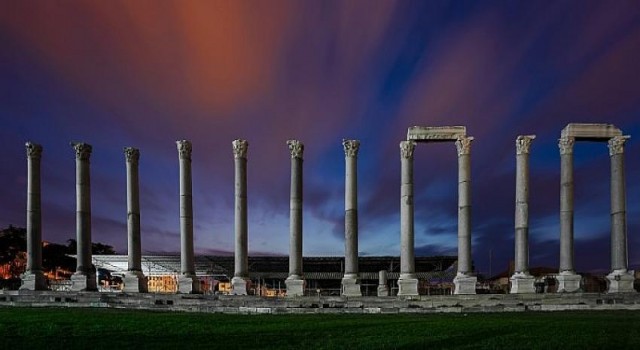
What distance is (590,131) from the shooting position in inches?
1817

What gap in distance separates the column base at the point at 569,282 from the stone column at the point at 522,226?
2180 millimetres

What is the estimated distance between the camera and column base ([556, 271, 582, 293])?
44812 millimetres

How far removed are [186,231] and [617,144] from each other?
3516cm

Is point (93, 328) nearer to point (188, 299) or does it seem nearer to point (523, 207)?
point (188, 299)

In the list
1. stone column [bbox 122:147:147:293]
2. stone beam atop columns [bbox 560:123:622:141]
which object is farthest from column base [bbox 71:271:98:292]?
stone beam atop columns [bbox 560:123:622:141]

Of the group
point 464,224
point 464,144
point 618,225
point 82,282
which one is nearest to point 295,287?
point 464,224

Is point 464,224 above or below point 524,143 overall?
below

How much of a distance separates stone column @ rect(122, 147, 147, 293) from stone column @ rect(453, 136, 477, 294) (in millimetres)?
26433

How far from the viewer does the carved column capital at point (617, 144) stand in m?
45.6

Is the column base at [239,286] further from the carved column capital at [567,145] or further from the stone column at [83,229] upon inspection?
the carved column capital at [567,145]

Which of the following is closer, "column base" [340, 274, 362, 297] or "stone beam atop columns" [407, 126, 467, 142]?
"column base" [340, 274, 362, 297]

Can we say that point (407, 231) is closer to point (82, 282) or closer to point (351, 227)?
point (351, 227)

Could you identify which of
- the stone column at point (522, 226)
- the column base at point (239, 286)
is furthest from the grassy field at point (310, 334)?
the column base at point (239, 286)

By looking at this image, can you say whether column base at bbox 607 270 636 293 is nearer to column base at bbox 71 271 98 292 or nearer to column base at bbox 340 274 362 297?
column base at bbox 340 274 362 297
